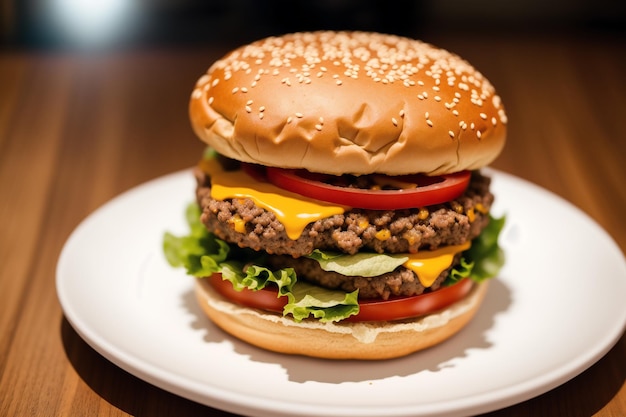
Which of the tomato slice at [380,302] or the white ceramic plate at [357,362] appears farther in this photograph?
the tomato slice at [380,302]

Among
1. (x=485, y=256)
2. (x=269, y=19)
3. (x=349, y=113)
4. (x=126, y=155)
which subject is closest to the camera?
(x=349, y=113)

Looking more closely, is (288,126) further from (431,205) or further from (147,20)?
(147,20)

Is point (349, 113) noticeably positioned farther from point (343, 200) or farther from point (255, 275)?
point (255, 275)

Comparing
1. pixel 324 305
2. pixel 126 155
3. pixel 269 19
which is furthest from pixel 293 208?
pixel 269 19

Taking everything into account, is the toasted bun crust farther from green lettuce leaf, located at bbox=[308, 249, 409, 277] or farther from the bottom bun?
the bottom bun

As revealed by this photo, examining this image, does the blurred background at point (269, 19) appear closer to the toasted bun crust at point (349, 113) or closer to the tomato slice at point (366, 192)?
the toasted bun crust at point (349, 113)

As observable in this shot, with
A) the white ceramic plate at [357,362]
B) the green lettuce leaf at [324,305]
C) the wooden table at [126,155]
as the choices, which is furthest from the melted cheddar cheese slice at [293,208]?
the wooden table at [126,155]
